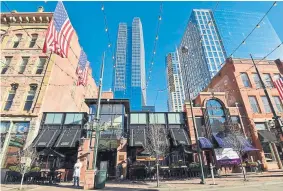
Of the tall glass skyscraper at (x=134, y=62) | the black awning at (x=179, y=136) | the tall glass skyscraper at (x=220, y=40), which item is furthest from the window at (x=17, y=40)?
the tall glass skyscraper at (x=220, y=40)

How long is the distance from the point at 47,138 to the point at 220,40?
91.0 metres

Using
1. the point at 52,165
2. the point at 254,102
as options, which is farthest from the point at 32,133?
the point at 254,102

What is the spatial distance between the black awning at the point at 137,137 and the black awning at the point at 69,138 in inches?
220

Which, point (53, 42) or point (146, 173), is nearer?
point (53, 42)

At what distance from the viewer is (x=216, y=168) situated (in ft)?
59.0

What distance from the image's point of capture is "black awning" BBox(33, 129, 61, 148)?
17.1 m

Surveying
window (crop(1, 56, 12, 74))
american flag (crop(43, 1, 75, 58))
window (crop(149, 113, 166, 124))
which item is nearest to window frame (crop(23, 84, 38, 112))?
window (crop(1, 56, 12, 74))

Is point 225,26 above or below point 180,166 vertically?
above

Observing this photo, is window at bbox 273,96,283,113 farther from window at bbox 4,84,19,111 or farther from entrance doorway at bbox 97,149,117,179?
window at bbox 4,84,19,111

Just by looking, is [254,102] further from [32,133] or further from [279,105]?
[32,133]

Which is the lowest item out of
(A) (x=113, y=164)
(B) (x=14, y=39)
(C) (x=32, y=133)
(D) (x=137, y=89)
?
(A) (x=113, y=164)

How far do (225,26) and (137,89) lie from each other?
200 ft

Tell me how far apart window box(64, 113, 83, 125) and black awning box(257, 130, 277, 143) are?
20.9 m

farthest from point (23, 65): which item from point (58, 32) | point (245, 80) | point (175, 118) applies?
point (245, 80)
